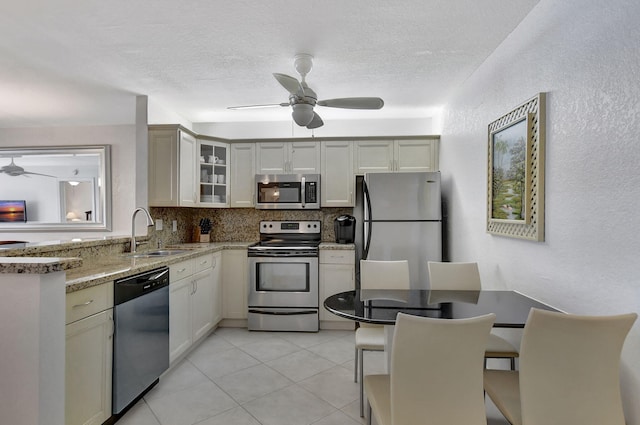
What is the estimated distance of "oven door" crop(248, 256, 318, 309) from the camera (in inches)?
149

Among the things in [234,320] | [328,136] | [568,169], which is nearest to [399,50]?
[568,169]

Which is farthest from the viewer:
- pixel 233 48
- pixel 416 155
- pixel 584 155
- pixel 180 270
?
pixel 416 155

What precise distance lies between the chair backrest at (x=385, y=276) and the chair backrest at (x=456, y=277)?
0.20 m

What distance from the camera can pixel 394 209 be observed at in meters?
3.59

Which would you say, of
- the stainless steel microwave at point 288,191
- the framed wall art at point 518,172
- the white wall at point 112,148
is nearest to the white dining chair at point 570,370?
the framed wall art at point 518,172

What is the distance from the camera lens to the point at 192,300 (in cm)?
316

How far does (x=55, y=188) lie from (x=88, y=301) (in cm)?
370

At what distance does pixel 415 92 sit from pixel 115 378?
3439mm

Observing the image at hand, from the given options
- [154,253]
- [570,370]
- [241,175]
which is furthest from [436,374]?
[241,175]

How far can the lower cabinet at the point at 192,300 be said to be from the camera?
281 cm

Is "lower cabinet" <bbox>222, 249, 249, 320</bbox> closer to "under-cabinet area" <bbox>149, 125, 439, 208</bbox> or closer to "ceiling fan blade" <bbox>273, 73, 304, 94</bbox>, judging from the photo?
"under-cabinet area" <bbox>149, 125, 439, 208</bbox>

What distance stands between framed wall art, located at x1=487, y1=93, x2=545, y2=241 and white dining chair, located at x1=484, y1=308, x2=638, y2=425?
2.50ft

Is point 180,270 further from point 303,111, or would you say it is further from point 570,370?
point 570,370

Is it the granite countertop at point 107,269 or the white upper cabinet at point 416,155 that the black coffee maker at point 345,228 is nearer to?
the white upper cabinet at point 416,155
